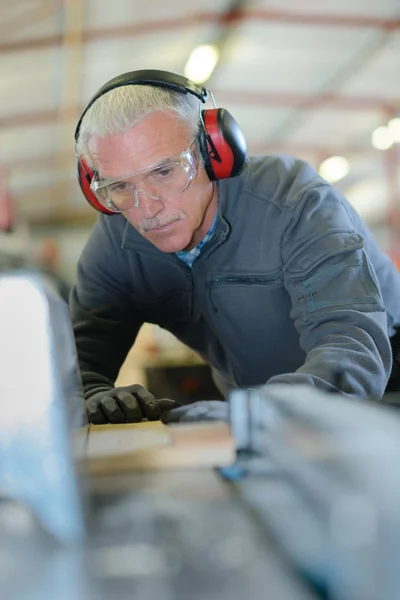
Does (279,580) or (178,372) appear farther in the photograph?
(178,372)

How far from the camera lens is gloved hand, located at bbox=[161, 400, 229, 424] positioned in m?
1.09

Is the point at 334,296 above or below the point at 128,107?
below

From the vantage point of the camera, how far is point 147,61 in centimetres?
678

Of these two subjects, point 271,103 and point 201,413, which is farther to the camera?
point 271,103

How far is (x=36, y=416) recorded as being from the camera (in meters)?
0.62

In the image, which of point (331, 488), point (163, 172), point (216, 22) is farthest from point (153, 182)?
point (216, 22)

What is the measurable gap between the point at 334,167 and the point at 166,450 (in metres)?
10.5

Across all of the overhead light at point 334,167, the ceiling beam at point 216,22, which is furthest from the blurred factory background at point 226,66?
the overhead light at point 334,167

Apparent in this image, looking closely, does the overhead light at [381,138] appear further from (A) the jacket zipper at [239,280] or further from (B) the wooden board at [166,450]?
(B) the wooden board at [166,450]

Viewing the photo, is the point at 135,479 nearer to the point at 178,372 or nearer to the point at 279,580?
the point at 279,580

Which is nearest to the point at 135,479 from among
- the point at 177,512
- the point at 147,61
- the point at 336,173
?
the point at 177,512

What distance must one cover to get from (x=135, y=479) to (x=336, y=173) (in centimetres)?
1084

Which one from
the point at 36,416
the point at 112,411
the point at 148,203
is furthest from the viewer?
the point at 148,203

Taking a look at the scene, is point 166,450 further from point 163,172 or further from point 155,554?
point 163,172
